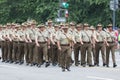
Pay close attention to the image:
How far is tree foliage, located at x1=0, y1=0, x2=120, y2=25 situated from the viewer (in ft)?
178

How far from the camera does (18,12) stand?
208 ft

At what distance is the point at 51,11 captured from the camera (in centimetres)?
5712

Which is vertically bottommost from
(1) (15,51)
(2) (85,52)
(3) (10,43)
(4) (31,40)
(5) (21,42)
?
(1) (15,51)

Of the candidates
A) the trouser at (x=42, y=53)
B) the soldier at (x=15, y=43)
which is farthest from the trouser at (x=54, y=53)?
the soldier at (x=15, y=43)

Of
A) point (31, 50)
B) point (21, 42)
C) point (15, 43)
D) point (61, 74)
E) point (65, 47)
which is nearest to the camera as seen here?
point (61, 74)

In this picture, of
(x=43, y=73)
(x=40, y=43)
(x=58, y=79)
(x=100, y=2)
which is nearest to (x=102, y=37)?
(x=40, y=43)

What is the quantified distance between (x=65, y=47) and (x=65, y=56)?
35 centimetres

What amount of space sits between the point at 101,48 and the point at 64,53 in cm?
331

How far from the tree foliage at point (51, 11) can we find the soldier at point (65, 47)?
2919cm

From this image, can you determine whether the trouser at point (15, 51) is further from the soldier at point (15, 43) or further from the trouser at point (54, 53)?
the trouser at point (54, 53)

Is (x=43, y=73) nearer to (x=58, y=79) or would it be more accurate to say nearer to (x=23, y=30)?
(x=58, y=79)

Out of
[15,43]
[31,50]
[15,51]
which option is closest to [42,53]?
[31,50]

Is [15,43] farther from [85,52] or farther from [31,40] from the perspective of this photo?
[85,52]

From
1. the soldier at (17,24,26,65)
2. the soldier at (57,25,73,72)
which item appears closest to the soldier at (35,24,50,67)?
the soldier at (17,24,26,65)
